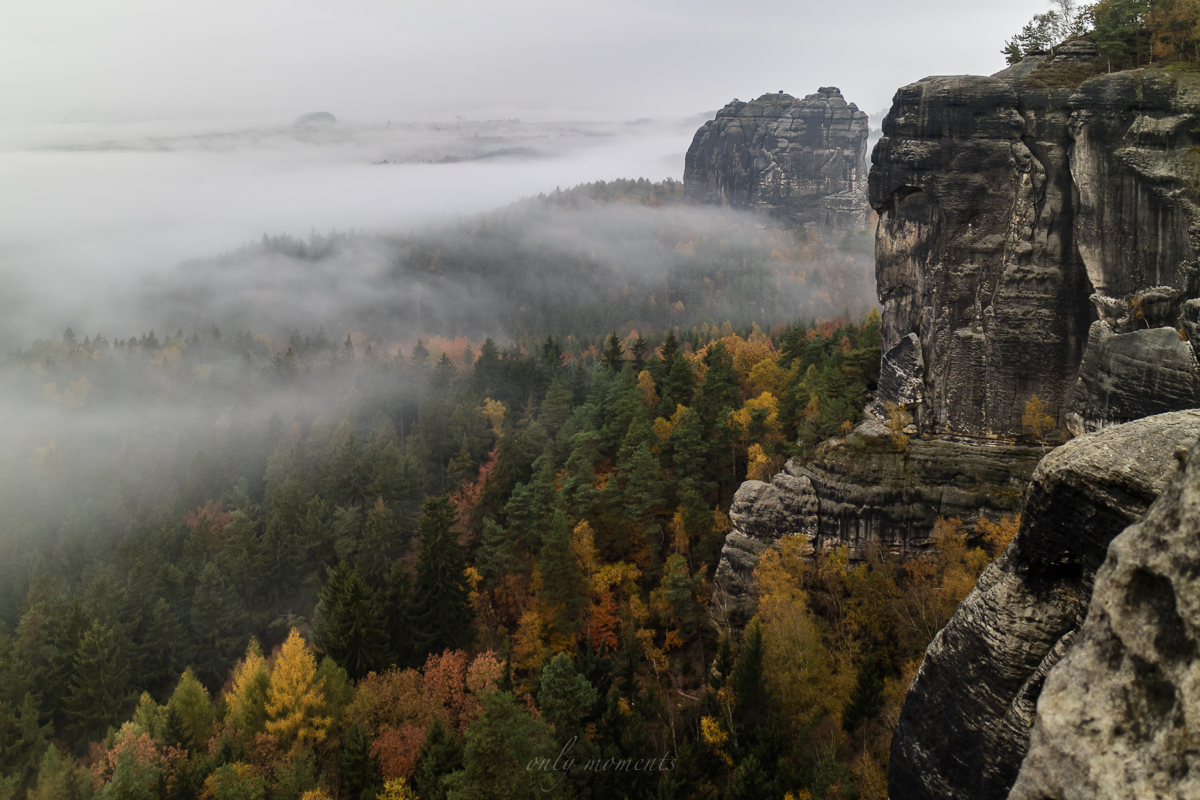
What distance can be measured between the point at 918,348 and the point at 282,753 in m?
39.5

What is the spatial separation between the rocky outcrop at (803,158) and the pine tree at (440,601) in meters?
143

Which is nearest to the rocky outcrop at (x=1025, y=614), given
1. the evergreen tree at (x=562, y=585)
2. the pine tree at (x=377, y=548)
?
the evergreen tree at (x=562, y=585)

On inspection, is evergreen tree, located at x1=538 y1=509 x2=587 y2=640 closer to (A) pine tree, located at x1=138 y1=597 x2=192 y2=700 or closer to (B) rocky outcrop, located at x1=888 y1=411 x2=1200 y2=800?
(A) pine tree, located at x1=138 y1=597 x2=192 y2=700

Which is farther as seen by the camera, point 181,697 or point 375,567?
point 375,567

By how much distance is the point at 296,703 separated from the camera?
1369 inches

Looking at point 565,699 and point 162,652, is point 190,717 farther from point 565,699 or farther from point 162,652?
point 565,699

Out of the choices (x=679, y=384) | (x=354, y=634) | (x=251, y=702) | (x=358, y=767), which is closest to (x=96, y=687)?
(x=251, y=702)

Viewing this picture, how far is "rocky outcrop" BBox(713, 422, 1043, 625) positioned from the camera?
38812 mm

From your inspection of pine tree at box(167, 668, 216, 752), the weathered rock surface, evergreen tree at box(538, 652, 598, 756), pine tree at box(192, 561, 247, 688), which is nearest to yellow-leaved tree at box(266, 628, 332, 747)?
pine tree at box(167, 668, 216, 752)

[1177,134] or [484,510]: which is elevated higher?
[1177,134]

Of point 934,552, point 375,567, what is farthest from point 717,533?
point 375,567

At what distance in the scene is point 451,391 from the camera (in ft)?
269

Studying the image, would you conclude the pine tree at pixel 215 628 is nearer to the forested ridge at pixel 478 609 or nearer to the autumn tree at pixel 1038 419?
the forested ridge at pixel 478 609

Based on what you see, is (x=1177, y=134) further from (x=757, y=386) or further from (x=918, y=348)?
(x=757, y=386)
